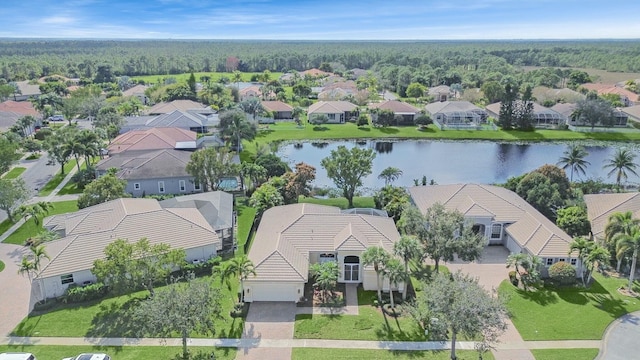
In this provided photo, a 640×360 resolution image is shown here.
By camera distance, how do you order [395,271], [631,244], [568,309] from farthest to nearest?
1. [631,244]
2. [568,309]
3. [395,271]

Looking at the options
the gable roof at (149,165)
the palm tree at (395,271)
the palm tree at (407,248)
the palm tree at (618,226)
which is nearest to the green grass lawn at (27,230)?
the gable roof at (149,165)

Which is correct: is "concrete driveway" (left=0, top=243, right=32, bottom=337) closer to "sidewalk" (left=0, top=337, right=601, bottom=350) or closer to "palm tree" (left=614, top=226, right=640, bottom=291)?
"sidewalk" (left=0, top=337, right=601, bottom=350)

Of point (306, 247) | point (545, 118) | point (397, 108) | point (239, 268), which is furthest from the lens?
point (397, 108)

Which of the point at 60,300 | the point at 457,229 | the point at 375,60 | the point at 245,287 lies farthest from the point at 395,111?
the point at 375,60

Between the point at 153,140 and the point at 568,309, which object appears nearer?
the point at 568,309

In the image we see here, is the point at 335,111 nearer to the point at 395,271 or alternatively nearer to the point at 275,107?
→ the point at 275,107

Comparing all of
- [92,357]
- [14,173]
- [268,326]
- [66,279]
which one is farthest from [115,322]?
[14,173]

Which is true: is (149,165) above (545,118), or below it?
below
